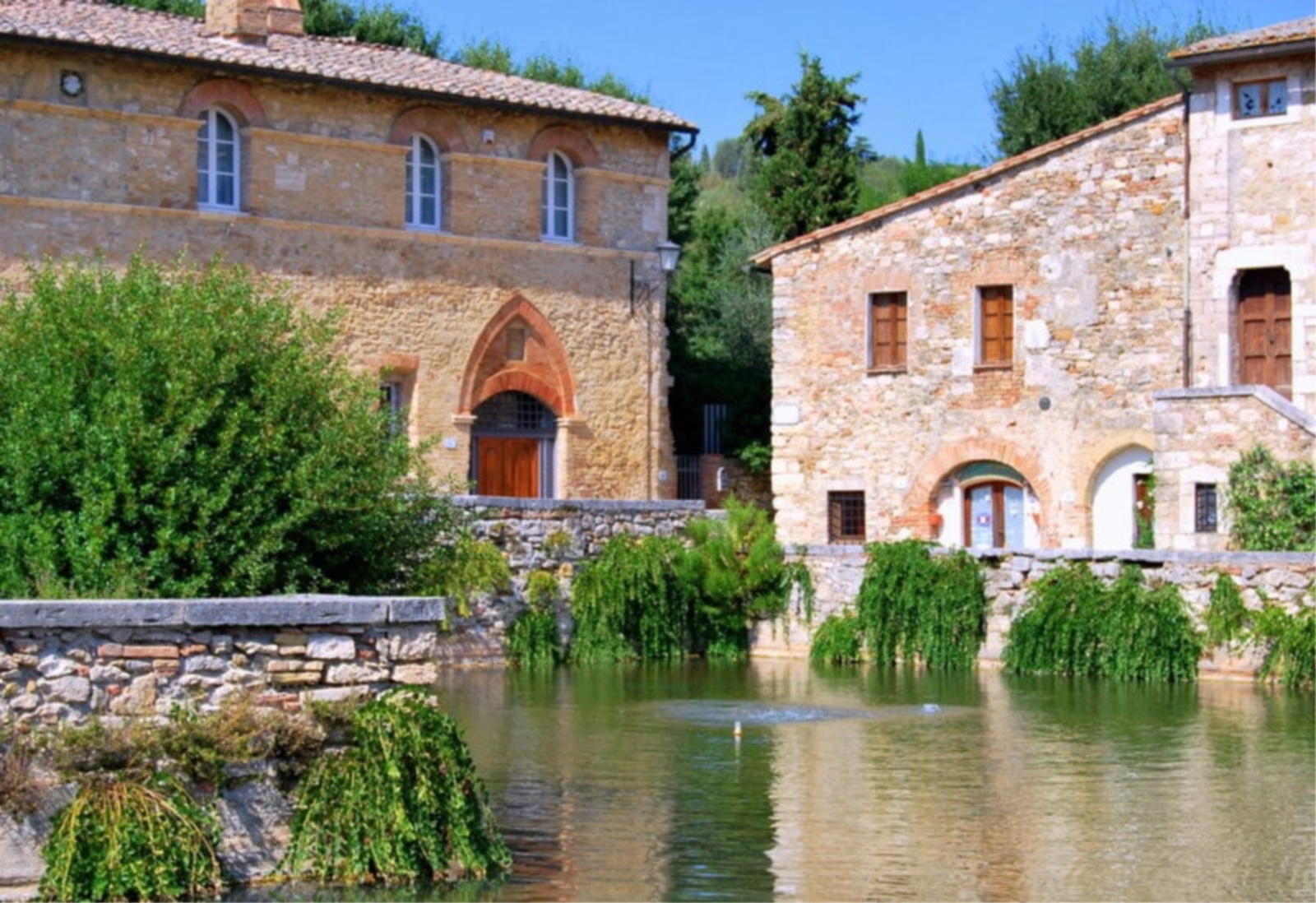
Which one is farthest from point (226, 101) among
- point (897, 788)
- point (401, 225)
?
point (897, 788)

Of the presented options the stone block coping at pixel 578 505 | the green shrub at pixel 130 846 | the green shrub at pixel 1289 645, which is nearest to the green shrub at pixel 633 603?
the stone block coping at pixel 578 505

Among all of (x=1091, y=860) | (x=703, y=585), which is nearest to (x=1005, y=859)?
(x=1091, y=860)

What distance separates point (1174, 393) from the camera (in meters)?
25.1

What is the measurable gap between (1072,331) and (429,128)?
9.16m

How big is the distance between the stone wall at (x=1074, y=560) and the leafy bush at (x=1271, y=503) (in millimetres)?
2050

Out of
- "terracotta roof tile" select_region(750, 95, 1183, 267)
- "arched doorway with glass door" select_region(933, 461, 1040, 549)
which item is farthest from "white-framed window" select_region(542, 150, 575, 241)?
"arched doorway with glass door" select_region(933, 461, 1040, 549)

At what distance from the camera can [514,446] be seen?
31453 mm

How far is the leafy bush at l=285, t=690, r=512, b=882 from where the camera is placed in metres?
11.0

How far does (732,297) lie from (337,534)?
80.8ft

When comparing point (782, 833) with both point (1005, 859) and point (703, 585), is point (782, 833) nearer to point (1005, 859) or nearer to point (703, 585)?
point (1005, 859)

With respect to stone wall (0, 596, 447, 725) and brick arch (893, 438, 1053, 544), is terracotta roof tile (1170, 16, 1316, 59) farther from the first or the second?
stone wall (0, 596, 447, 725)

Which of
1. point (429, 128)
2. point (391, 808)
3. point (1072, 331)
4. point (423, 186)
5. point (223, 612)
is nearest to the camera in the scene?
point (391, 808)

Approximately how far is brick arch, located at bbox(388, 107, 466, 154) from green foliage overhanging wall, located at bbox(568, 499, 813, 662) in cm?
762

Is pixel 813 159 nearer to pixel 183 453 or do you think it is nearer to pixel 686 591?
pixel 686 591
